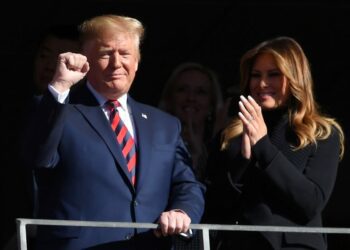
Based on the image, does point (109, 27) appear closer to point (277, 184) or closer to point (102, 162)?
point (102, 162)

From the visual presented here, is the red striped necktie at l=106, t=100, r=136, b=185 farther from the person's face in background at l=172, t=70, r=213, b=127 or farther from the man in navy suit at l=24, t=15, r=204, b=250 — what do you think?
the person's face in background at l=172, t=70, r=213, b=127

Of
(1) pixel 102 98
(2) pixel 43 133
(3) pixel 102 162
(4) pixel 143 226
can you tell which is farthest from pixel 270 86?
(2) pixel 43 133

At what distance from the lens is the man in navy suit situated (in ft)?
17.6

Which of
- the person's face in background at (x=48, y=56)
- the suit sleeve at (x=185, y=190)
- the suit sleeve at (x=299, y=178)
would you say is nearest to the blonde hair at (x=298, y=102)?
the suit sleeve at (x=299, y=178)

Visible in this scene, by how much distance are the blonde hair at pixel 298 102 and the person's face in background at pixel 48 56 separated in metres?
1.36

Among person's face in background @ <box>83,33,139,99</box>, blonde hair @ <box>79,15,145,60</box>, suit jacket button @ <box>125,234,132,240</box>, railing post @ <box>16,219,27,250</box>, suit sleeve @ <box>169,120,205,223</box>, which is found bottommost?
suit jacket button @ <box>125,234,132,240</box>

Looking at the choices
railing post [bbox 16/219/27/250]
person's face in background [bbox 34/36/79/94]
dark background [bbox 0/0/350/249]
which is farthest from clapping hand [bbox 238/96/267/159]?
dark background [bbox 0/0/350/249]

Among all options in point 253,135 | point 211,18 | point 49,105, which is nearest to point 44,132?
point 49,105

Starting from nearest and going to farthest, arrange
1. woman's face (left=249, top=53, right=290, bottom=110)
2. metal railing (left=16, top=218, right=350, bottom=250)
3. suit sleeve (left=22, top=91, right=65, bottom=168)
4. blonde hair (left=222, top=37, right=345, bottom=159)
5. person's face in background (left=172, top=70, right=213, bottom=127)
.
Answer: metal railing (left=16, top=218, right=350, bottom=250) < suit sleeve (left=22, top=91, right=65, bottom=168) < blonde hair (left=222, top=37, right=345, bottom=159) < woman's face (left=249, top=53, right=290, bottom=110) < person's face in background (left=172, top=70, right=213, bottom=127)

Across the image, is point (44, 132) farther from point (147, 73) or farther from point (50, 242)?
point (147, 73)

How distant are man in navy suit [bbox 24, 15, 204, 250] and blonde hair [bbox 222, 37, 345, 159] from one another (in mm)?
433

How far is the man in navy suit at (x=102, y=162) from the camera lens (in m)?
5.38

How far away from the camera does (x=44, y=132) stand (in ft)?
17.5

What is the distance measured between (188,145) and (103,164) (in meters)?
1.29
